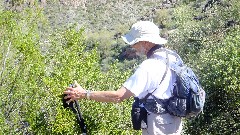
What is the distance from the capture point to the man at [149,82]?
9.14ft

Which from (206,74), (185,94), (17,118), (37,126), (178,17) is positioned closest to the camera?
(185,94)

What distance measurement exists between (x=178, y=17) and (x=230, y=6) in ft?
23.0

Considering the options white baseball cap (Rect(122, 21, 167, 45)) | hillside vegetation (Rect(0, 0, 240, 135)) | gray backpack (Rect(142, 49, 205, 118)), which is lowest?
hillside vegetation (Rect(0, 0, 240, 135))

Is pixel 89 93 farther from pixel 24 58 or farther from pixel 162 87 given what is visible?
pixel 24 58

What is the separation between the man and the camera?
9.14 feet

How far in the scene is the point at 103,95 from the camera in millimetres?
2879

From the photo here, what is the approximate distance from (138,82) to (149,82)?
3.5 inches

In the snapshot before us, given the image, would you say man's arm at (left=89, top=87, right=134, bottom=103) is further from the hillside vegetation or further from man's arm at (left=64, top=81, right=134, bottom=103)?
the hillside vegetation

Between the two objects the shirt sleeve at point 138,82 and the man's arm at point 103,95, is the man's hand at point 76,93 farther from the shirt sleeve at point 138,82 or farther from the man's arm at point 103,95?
the shirt sleeve at point 138,82

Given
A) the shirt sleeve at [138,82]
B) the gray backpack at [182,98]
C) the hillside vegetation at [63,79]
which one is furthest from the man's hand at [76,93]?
the hillside vegetation at [63,79]

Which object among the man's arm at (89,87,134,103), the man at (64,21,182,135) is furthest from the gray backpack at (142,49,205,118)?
the man's arm at (89,87,134,103)

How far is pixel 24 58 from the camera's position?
10914 millimetres

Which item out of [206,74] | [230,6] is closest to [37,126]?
[206,74]

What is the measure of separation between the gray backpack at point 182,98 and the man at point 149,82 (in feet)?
0.15
